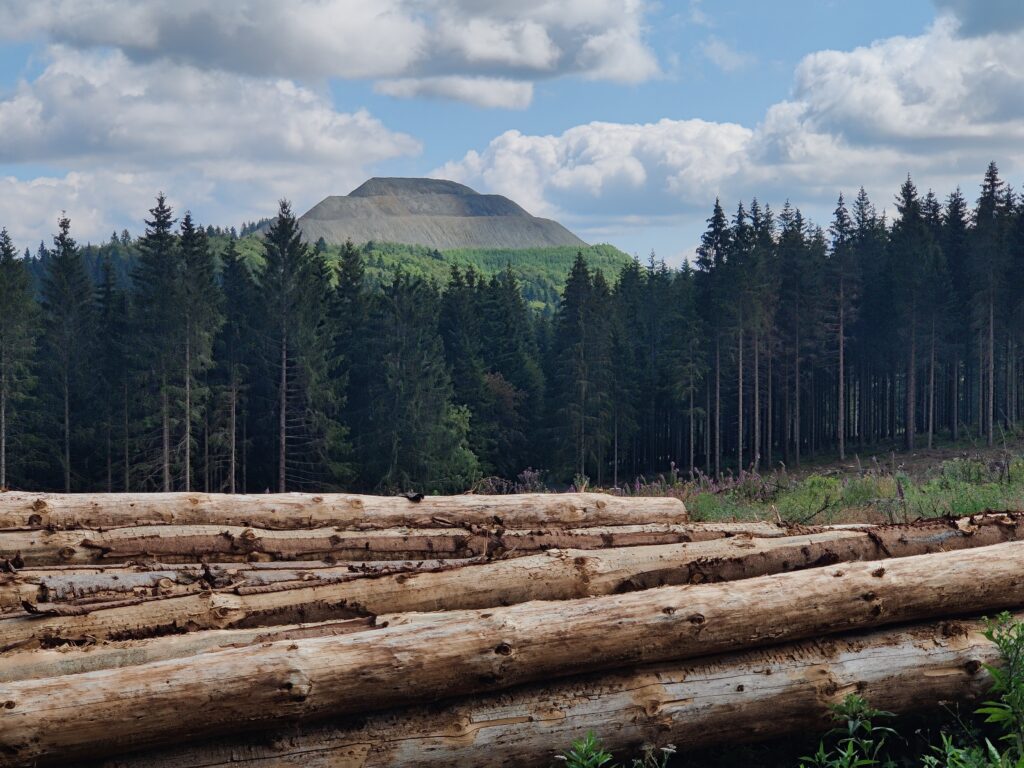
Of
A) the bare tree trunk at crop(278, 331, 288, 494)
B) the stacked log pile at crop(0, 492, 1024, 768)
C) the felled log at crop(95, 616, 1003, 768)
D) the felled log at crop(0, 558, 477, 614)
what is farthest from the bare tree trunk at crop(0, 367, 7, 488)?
the felled log at crop(95, 616, 1003, 768)

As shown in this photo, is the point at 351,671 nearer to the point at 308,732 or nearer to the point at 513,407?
the point at 308,732

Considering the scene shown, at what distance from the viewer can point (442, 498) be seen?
7.95m

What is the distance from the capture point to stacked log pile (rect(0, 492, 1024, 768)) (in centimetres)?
497

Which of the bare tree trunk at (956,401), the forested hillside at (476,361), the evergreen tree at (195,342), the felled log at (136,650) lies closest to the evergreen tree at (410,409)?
the forested hillside at (476,361)

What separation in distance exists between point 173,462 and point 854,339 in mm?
39667

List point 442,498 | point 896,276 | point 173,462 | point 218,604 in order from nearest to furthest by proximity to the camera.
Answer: point 218,604
point 442,498
point 173,462
point 896,276

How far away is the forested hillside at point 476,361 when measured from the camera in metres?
45.1

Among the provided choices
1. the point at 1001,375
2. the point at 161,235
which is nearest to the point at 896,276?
the point at 1001,375

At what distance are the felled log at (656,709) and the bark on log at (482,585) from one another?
33.0 inches

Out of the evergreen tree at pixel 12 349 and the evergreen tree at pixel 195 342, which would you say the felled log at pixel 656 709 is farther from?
the evergreen tree at pixel 12 349

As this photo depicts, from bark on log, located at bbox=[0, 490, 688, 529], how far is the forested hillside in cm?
3196

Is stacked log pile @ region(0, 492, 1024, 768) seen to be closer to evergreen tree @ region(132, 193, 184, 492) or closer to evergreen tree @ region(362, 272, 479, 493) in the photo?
evergreen tree @ region(132, 193, 184, 492)

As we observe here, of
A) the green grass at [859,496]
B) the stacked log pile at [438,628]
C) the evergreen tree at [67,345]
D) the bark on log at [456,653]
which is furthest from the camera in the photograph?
the evergreen tree at [67,345]

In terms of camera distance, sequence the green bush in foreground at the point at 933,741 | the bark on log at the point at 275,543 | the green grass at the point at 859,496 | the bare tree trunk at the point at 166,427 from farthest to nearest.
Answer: the bare tree trunk at the point at 166,427 < the green grass at the point at 859,496 < the bark on log at the point at 275,543 < the green bush in foreground at the point at 933,741
